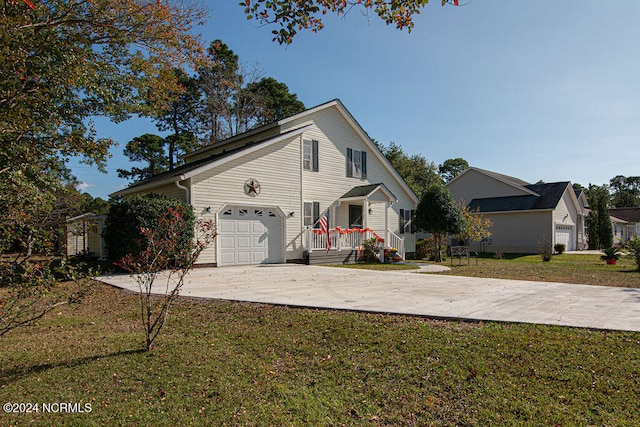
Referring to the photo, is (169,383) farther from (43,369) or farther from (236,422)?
(43,369)

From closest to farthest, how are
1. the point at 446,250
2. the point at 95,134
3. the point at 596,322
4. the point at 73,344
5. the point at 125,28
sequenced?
1. the point at 73,344
2. the point at 596,322
3. the point at 95,134
4. the point at 125,28
5. the point at 446,250

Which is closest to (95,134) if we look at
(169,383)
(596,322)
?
(169,383)

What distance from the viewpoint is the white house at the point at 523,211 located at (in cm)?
2839

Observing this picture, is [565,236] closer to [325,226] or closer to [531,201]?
[531,201]

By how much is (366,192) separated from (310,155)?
130 inches

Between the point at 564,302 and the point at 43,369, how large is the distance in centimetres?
844

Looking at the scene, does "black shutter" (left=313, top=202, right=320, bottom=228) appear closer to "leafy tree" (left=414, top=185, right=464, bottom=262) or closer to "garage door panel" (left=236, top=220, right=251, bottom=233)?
"garage door panel" (left=236, top=220, right=251, bottom=233)

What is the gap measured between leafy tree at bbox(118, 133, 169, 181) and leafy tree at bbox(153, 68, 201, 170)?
2.56ft

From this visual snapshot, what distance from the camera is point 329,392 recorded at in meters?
3.85

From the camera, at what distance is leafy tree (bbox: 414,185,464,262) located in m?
18.3

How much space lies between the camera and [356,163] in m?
20.9

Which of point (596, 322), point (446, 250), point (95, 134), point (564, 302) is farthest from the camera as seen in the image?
point (446, 250)

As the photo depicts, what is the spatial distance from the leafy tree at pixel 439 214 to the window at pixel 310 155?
554 centimetres

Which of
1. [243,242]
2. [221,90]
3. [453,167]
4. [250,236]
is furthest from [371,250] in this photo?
[453,167]
